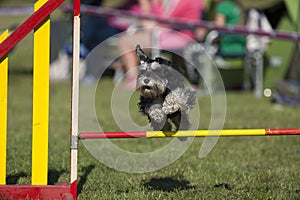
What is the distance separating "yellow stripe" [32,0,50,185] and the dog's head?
0.57 metres

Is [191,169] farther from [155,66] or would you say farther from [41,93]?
[41,93]

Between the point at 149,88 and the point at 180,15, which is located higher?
the point at 180,15

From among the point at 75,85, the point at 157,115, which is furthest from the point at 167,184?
the point at 75,85

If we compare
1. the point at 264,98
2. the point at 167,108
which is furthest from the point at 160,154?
the point at 264,98

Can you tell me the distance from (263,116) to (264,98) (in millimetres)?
2617

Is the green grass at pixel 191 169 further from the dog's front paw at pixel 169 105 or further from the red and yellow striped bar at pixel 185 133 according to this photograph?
the dog's front paw at pixel 169 105

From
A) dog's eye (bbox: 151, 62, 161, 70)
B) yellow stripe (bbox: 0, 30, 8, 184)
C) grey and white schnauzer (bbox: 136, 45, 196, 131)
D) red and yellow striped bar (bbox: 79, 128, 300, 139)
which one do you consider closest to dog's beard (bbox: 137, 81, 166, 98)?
grey and white schnauzer (bbox: 136, 45, 196, 131)

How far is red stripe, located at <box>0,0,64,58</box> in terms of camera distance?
364 cm

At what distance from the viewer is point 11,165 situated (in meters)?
4.88

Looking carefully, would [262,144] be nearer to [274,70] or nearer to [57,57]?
[274,70]

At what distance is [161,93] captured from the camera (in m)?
3.65

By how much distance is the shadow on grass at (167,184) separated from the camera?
415cm

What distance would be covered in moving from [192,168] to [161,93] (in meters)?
1.40

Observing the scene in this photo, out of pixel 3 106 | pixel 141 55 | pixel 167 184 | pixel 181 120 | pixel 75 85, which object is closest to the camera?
pixel 75 85
